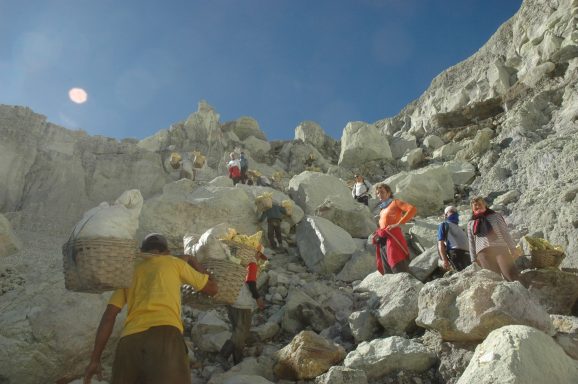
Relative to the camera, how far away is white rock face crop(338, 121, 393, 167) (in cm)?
2859

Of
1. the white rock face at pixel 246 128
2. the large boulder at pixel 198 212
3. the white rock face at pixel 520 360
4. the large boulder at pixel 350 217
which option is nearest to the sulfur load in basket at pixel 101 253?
the white rock face at pixel 520 360

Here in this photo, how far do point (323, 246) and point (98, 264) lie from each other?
752cm

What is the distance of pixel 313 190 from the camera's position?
16234 mm

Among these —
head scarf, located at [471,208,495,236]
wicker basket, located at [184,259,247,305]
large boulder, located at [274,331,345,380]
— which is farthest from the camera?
head scarf, located at [471,208,495,236]

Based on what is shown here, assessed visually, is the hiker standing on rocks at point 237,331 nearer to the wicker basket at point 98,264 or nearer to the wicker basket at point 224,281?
the wicker basket at point 224,281

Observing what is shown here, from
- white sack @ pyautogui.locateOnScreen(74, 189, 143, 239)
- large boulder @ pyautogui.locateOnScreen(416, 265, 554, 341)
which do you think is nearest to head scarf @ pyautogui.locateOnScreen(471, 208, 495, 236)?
large boulder @ pyautogui.locateOnScreen(416, 265, 554, 341)

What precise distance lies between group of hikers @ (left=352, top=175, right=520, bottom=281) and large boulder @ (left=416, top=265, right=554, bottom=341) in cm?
128

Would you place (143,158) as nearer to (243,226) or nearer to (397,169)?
(243,226)

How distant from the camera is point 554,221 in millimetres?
8445

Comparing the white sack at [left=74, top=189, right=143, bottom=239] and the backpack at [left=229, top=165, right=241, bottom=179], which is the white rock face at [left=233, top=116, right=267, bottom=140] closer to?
the backpack at [left=229, top=165, right=241, bottom=179]

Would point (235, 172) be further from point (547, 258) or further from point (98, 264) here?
point (98, 264)

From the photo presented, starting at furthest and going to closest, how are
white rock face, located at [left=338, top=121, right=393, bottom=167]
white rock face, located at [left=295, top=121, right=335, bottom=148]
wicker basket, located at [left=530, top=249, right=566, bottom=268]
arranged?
white rock face, located at [left=295, top=121, right=335, bottom=148] → white rock face, located at [left=338, top=121, right=393, bottom=167] → wicker basket, located at [left=530, top=249, right=566, bottom=268]

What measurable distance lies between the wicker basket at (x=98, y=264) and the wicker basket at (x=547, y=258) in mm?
5505

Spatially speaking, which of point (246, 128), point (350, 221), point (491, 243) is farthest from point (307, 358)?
point (246, 128)
